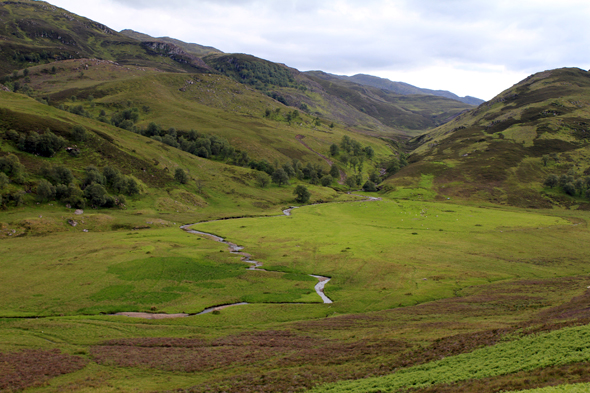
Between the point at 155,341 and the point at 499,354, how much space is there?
32.1m

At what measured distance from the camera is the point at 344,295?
174 ft

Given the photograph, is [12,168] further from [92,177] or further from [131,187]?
[131,187]

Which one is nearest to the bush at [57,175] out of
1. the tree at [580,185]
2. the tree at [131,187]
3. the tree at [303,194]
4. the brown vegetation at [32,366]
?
the tree at [131,187]

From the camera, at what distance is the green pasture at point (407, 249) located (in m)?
56.5

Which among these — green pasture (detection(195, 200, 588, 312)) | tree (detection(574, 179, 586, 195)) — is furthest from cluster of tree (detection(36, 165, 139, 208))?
tree (detection(574, 179, 586, 195))

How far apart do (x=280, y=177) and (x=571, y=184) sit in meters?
150

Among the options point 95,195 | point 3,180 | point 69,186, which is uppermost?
point 3,180

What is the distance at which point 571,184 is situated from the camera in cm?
16162

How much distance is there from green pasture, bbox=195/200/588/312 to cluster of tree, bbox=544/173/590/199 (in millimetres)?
65370

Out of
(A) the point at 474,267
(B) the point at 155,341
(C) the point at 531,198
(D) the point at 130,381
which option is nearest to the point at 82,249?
(B) the point at 155,341

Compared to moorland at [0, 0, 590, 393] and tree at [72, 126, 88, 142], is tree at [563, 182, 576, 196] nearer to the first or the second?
moorland at [0, 0, 590, 393]

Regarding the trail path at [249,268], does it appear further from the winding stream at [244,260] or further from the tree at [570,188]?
the tree at [570,188]

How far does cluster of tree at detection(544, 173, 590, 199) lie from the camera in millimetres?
161875

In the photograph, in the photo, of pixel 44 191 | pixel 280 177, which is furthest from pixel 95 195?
pixel 280 177
